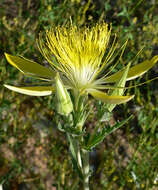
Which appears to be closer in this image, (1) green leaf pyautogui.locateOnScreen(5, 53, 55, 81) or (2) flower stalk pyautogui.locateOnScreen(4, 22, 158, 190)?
(2) flower stalk pyautogui.locateOnScreen(4, 22, 158, 190)

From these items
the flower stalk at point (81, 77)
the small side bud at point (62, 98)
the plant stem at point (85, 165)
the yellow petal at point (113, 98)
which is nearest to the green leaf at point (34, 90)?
the flower stalk at point (81, 77)

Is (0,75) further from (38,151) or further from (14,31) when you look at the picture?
(38,151)

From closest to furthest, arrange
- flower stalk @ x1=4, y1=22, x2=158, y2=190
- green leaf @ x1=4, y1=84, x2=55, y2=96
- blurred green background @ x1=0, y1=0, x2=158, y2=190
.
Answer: green leaf @ x1=4, y1=84, x2=55, y2=96 < flower stalk @ x1=4, y1=22, x2=158, y2=190 < blurred green background @ x1=0, y1=0, x2=158, y2=190

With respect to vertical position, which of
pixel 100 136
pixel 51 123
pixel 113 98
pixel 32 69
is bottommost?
pixel 51 123

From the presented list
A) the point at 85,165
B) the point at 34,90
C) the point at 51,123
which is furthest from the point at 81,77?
the point at 51,123

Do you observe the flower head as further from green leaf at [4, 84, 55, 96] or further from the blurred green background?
the blurred green background

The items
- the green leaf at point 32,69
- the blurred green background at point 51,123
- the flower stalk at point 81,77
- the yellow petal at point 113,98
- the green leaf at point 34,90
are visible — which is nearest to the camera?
the yellow petal at point 113,98

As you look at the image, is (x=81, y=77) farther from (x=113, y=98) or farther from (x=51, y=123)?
(x=51, y=123)

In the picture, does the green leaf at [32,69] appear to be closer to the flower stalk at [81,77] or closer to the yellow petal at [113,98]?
the flower stalk at [81,77]

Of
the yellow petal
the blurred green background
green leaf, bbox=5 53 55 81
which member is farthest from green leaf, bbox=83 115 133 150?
the blurred green background
